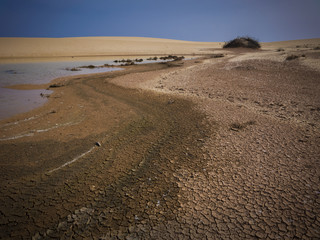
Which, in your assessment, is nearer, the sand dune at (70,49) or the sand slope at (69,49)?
the sand dune at (70,49)

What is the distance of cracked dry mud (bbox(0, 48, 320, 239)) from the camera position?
1645 mm

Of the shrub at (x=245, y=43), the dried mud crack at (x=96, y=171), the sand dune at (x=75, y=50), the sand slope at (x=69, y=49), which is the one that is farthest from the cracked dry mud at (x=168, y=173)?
the sand slope at (x=69, y=49)

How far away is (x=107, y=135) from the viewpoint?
340cm

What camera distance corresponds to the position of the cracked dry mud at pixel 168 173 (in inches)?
64.7

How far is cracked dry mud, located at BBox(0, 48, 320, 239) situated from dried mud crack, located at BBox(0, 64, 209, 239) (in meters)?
0.01

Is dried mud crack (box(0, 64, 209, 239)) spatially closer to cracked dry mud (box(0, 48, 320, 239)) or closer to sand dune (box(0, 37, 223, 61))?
cracked dry mud (box(0, 48, 320, 239))

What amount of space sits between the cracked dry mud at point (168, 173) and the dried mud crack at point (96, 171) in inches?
0.5

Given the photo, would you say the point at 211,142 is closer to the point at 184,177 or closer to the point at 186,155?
the point at 186,155

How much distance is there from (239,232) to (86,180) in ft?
5.71

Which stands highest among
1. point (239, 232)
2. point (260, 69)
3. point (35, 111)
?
point (260, 69)

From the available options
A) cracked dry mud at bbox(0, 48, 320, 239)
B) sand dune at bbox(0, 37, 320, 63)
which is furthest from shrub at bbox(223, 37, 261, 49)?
cracked dry mud at bbox(0, 48, 320, 239)

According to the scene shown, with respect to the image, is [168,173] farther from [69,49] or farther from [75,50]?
[69,49]

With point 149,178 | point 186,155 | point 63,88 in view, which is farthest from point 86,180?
point 63,88

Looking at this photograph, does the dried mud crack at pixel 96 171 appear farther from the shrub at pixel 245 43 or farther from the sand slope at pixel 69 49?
the shrub at pixel 245 43
